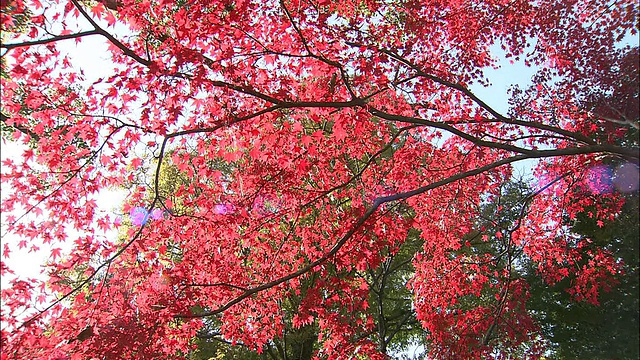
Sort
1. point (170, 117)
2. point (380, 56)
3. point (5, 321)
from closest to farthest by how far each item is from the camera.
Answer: point (5, 321)
point (170, 117)
point (380, 56)

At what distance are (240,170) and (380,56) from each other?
4112 mm

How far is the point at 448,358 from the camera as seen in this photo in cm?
847

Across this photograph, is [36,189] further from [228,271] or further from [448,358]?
[448,358]

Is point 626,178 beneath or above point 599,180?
beneath

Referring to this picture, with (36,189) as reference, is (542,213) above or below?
above

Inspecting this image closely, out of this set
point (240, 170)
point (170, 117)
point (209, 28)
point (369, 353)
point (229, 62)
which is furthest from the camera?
point (240, 170)

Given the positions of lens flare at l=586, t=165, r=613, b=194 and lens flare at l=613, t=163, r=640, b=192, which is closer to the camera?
lens flare at l=613, t=163, r=640, b=192

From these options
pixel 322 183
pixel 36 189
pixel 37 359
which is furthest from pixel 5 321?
pixel 322 183

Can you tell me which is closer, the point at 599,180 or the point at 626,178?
the point at 626,178

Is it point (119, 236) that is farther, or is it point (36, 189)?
point (119, 236)

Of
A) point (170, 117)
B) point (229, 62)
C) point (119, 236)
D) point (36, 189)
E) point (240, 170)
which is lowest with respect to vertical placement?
point (36, 189)

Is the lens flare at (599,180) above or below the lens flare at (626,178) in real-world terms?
above

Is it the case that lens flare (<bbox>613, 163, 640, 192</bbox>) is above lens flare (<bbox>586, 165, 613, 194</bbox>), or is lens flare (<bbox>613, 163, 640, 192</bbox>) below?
below

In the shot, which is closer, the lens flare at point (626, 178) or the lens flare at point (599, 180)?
the lens flare at point (626, 178)
